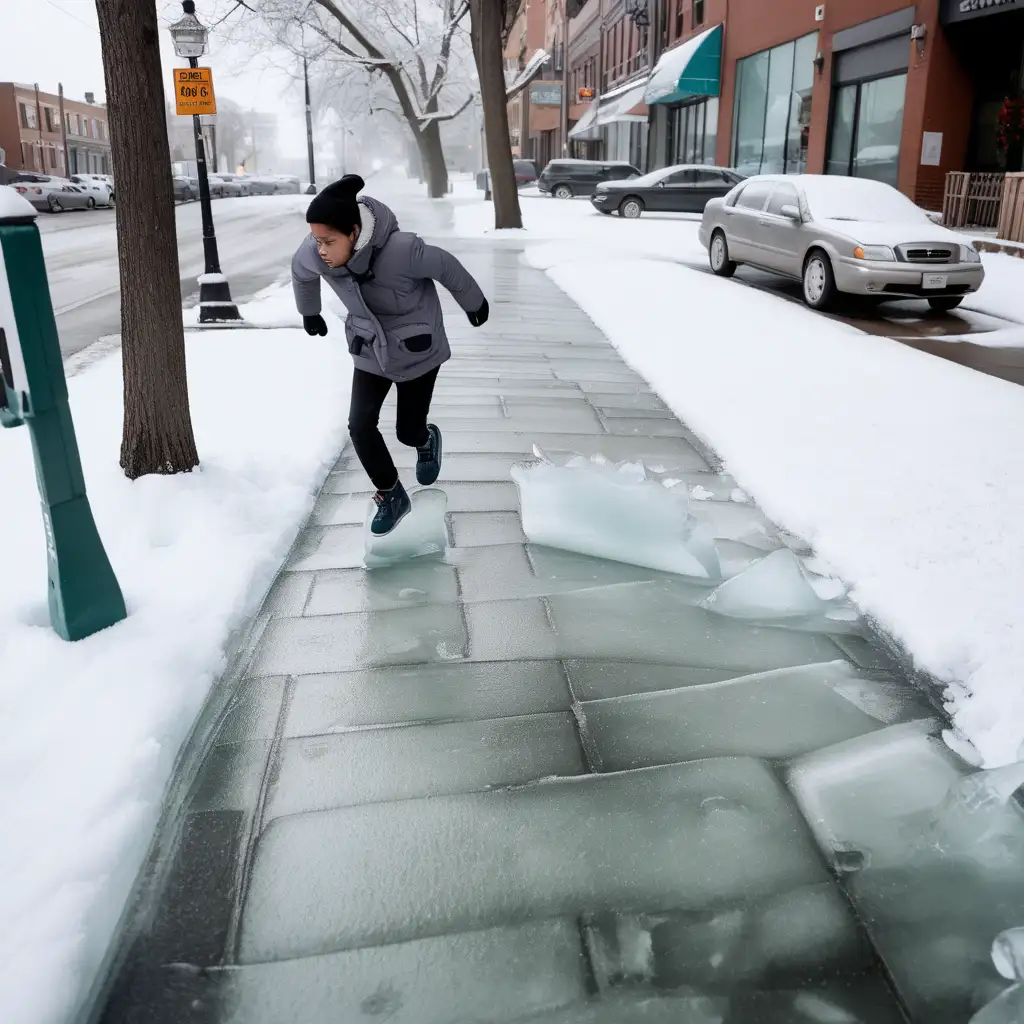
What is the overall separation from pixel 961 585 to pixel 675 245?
52.8 feet

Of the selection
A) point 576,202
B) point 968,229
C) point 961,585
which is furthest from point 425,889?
point 576,202

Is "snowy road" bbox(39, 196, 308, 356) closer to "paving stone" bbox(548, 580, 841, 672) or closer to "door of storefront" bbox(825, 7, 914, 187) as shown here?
"paving stone" bbox(548, 580, 841, 672)

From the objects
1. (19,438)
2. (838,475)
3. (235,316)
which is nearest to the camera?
(838,475)

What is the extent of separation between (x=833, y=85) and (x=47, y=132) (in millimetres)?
70553

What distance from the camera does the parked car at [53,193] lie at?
37031mm

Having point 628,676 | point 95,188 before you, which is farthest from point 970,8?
point 95,188

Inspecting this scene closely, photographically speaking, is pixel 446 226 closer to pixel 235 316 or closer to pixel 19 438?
pixel 235 316

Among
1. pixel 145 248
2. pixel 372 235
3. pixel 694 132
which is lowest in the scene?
Answer: pixel 145 248

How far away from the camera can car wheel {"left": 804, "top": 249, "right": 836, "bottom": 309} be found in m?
11.5

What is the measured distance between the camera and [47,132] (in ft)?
245

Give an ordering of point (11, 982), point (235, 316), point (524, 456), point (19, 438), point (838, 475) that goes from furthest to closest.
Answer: point (235, 316)
point (19, 438)
point (524, 456)
point (838, 475)
point (11, 982)

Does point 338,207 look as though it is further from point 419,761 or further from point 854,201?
point 854,201

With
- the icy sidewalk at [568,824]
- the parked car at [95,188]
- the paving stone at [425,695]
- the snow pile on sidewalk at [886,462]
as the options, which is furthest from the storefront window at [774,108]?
the parked car at [95,188]

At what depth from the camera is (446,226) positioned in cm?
2497
